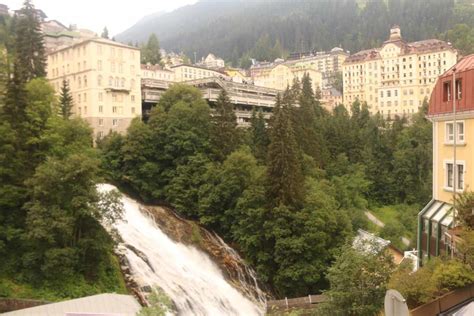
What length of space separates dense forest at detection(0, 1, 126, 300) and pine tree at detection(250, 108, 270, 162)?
75.0ft

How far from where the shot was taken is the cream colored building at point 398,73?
11962cm

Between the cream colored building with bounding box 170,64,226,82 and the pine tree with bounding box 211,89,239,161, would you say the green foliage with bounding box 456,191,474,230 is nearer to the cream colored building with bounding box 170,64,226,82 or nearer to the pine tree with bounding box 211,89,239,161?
the pine tree with bounding box 211,89,239,161

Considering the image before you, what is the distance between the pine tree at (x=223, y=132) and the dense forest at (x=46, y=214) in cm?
1675

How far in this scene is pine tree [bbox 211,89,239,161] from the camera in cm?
4675

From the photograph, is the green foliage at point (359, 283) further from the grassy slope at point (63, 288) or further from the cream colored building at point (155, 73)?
the cream colored building at point (155, 73)

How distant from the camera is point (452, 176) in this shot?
912 inches

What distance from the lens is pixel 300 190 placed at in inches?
1524

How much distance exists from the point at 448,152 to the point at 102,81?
42807mm

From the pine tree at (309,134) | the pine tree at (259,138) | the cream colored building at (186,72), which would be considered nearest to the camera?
the pine tree at (259,138)

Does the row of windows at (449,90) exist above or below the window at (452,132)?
above

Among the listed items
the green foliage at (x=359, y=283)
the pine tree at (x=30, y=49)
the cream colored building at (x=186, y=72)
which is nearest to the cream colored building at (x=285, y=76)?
the cream colored building at (x=186, y=72)

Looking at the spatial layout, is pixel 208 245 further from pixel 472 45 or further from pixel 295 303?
pixel 472 45

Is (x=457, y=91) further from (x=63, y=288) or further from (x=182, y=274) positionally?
(x=63, y=288)

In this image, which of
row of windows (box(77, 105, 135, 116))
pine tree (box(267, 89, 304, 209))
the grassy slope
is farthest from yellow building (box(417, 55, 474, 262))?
row of windows (box(77, 105, 135, 116))
